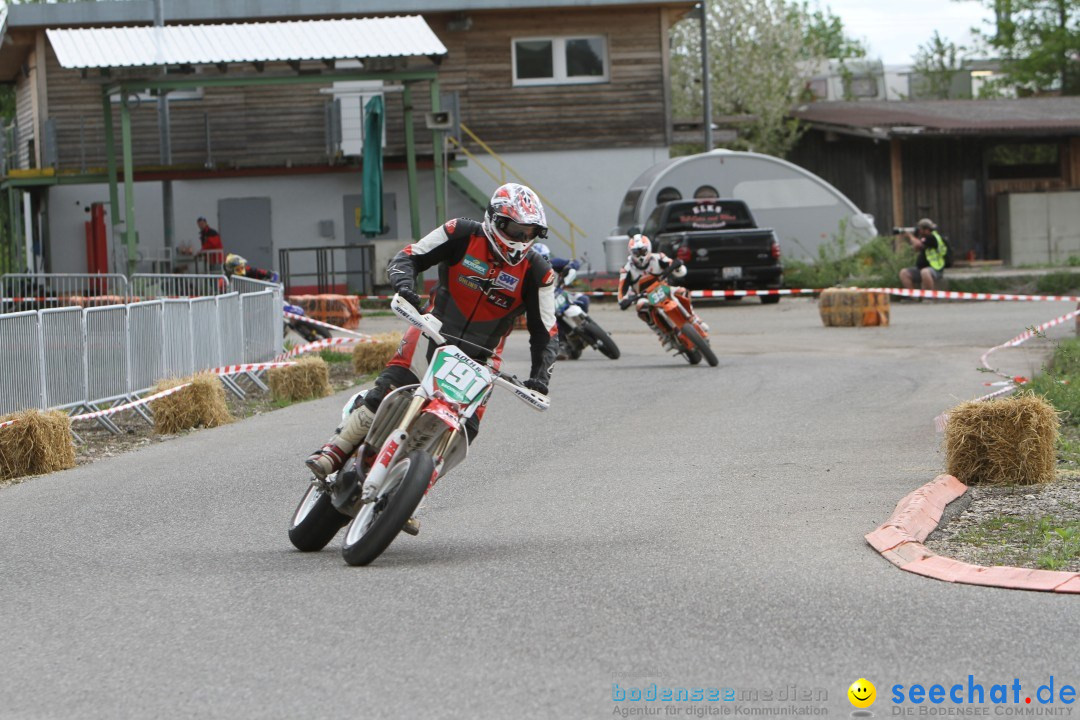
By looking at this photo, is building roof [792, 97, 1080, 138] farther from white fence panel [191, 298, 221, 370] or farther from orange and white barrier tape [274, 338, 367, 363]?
white fence panel [191, 298, 221, 370]

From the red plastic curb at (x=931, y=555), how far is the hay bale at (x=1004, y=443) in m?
0.43

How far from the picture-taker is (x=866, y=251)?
3344cm

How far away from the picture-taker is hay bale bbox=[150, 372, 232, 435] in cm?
1468

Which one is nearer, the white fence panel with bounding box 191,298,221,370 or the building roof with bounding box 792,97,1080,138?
the white fence panel with bounding box 191,298,221,370

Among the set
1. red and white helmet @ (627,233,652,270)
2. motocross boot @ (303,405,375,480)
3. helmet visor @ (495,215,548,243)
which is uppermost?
helmet visor @ (495,215,548,243)

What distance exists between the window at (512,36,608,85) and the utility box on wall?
11416mm

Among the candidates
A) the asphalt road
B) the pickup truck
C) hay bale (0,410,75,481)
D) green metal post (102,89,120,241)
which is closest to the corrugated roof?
green metal post (102,89,120,241)

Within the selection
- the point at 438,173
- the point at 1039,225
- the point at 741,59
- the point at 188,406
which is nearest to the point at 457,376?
the point at 188,406

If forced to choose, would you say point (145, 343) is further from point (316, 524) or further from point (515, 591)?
point (515, 591)

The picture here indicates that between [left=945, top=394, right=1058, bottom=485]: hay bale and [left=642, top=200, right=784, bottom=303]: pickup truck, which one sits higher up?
[left=642, top=200, right=784, bottom=303]: pickup truck

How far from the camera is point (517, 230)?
8266 mm

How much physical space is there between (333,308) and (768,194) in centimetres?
1185

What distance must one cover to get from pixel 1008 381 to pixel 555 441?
527 cm

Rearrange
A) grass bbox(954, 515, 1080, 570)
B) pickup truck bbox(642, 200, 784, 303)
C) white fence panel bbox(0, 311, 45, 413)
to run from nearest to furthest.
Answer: grass bbox(954, 515, 1080, 570) → white fence panel bbox(0, 311, 45, 413) → pickup truck bbox(642, 200, 784, 303)
